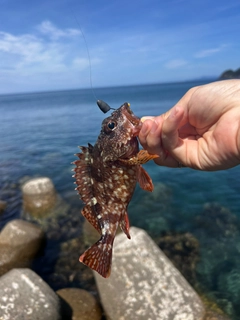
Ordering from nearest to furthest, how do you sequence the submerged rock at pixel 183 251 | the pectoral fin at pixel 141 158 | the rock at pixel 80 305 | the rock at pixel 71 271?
the pectoral fin at pixel 141 158 < the rock at pixel 80 305 < the rock at pixel 71 271 < the submerged rock at pixel 183 251

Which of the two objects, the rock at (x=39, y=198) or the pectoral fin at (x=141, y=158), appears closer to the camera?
the pectoral fin at (x=141, y=158)

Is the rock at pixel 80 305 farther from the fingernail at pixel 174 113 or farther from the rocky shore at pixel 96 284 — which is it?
the fingernail at pixel 174 113

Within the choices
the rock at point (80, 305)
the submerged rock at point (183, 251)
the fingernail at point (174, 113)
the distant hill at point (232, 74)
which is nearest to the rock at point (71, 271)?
the rock at point (80, 305)

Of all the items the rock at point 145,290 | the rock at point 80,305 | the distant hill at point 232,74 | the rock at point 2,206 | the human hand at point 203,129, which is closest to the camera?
the human hand at point 203,129

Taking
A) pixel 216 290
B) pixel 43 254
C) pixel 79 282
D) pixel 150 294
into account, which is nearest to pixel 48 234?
pixel 43 254

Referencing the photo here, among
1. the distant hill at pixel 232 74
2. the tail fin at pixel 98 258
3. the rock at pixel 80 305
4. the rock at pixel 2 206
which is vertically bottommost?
the rock at pixel 80 305

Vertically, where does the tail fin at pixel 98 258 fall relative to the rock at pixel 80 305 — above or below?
above

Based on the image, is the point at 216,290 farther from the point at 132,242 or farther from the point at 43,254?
the point at 43,254
